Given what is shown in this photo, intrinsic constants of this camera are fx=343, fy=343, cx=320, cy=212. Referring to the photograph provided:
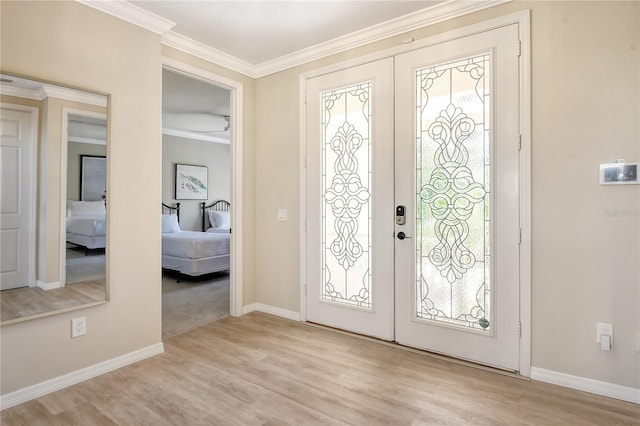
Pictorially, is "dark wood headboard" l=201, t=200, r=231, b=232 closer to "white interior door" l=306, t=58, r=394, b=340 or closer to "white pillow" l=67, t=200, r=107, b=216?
"white interior door" l=306, t=58, r=394, b=340

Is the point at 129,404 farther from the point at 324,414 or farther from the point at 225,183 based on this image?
the point at 225,183

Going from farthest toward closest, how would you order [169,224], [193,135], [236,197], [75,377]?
[193,135] → [169,224] → [236,197] → [75,377]

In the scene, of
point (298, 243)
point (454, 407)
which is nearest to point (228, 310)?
point (298, 243)

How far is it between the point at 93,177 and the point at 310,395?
82.6 inches

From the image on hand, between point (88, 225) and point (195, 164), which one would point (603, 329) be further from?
point (195, 164)

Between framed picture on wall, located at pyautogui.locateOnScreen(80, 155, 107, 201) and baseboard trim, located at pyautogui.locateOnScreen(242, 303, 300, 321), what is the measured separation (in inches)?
74.2

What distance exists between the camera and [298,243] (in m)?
3.53

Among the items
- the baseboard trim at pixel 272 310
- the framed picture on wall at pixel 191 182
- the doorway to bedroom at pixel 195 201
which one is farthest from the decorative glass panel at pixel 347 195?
the framed picture on wall at pixel 191 182

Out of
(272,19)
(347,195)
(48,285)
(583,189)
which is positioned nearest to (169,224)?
(48,285)

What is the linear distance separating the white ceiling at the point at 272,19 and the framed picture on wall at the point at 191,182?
4.46 metres

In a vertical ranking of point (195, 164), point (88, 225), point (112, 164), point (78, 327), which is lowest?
point (78, 327)

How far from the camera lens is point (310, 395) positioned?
217 centimetres

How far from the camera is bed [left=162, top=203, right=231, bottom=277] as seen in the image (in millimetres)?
5090

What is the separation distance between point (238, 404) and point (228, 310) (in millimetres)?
1871
